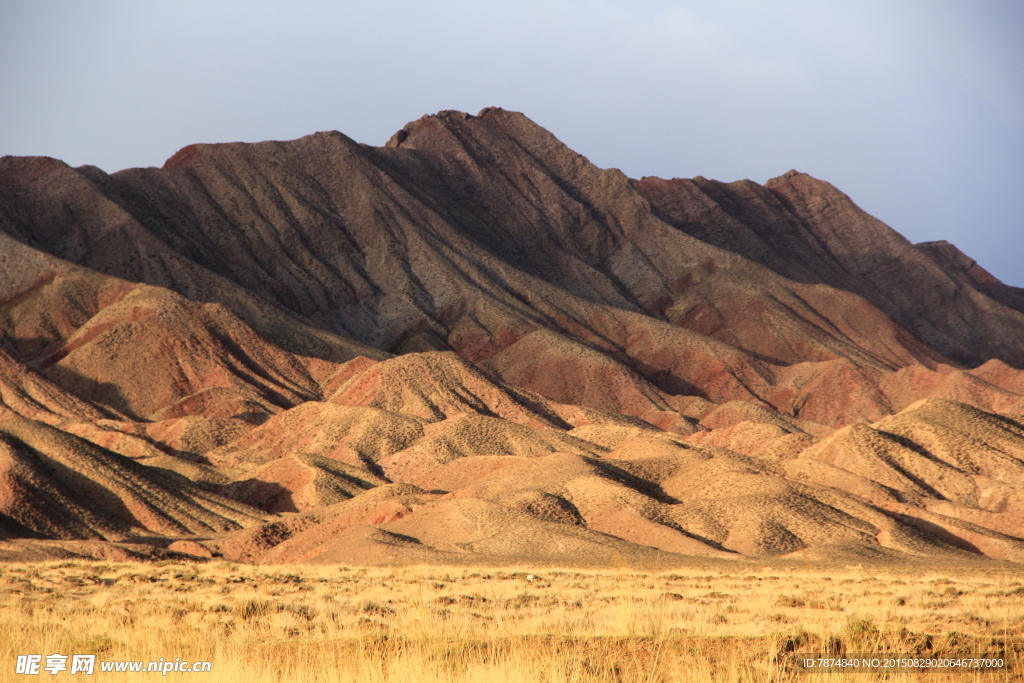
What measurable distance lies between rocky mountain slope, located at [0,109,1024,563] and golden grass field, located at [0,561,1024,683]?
6083 millimetres

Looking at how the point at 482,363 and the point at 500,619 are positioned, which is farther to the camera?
the point at 482,363

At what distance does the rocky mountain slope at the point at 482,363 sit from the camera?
135 ft

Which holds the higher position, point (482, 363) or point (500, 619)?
point (482, 363)

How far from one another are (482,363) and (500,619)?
278 feet

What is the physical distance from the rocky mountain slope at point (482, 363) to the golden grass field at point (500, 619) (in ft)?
20.0

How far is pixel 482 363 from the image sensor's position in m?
102

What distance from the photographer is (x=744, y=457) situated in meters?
51.1

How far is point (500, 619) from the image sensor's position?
58.3ft

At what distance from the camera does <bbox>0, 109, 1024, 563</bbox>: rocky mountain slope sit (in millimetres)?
41281

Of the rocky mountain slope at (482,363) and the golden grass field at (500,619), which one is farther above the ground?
the rocky mountain slope at (482,363)

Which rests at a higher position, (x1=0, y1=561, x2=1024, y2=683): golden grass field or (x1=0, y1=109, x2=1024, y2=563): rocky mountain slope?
(x1=0, y1=109, x2=1024, y2=563): rocky mountain slope

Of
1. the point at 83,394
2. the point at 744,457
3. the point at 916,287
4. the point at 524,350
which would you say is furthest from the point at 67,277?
the point at 916,287

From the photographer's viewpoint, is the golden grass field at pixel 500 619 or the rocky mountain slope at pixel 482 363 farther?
the rocky mountain slope at pixel 482 363

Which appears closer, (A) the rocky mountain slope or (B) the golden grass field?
(B) the golden grass field
